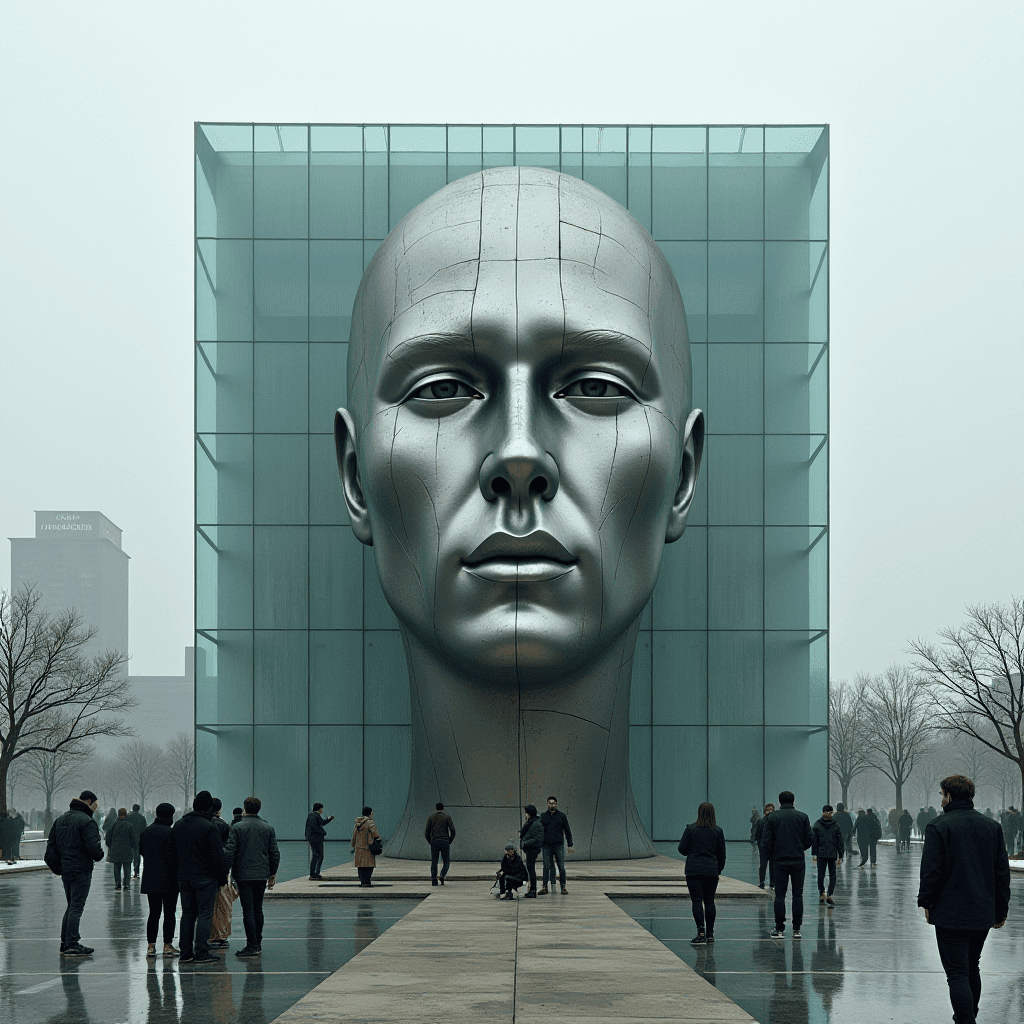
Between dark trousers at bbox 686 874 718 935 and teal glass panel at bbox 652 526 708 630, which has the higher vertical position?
teal glass panel at bbox 652 526 708 630

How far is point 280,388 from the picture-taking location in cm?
3114

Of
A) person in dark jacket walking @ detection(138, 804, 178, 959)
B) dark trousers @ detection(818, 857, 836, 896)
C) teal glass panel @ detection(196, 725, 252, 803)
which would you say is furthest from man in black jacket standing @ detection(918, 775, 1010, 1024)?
teal glass panel @ detection(196, 725, 252, 803)

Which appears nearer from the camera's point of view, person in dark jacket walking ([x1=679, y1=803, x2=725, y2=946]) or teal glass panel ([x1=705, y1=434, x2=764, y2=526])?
person in dark jacket walking ([x1=679, y1=803, x2=725, y2=946])

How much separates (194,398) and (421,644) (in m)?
12.5

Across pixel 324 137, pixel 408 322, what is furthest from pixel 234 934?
pixel 324 137

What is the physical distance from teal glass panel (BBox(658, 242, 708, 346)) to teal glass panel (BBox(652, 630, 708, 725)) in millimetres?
7532

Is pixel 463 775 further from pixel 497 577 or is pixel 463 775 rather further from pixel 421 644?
A: pixel 497 577

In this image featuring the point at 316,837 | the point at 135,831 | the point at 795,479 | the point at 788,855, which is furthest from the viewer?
the point at 795,479

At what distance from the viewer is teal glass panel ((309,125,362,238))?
31.6 m

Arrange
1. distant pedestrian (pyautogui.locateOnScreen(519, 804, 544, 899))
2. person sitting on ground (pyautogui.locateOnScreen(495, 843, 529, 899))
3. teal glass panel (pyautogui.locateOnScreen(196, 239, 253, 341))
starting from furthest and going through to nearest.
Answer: teal glass panel (pyautogui.locateOnScreen(196, 239, 253, 341)) < distant pedestrian (pyautogui.locateOnScreen(519, 804, 544, 899)) < person sitting on ground (pyautogui.locateOnScreen(495, 843, 529, 899))

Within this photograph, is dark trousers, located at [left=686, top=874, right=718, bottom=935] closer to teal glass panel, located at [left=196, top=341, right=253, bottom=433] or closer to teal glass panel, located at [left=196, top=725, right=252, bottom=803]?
teal glass panel, located at [left=196, top=725, right=252, bottom=803]

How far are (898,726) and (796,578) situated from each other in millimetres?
41391

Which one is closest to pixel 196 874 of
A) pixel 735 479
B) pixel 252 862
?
pixel 252 862

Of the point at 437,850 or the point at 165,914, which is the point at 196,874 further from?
the point at 437,850
